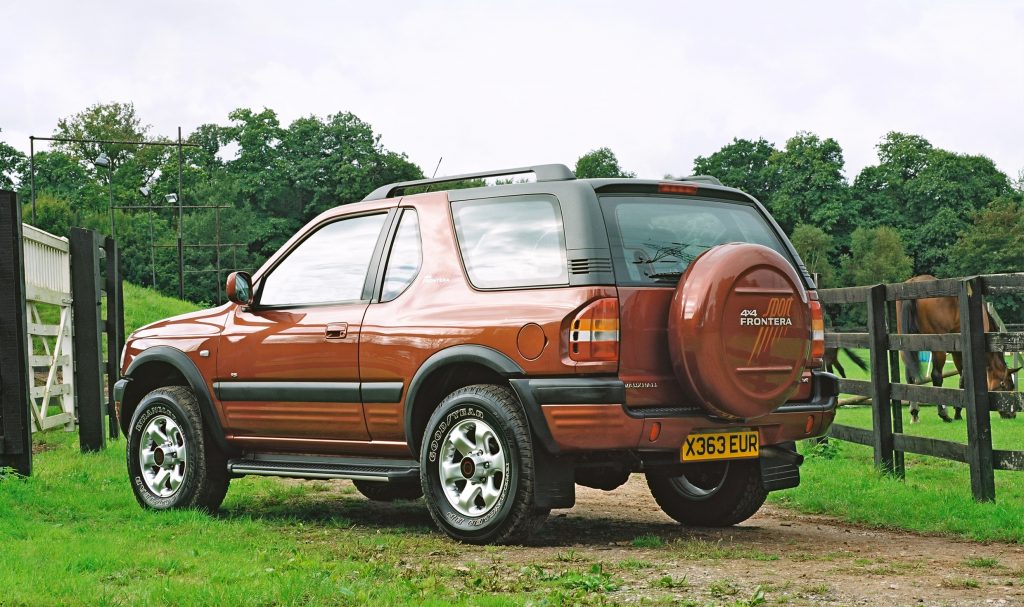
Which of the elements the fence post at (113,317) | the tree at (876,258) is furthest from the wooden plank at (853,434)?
the tree at (876,258)

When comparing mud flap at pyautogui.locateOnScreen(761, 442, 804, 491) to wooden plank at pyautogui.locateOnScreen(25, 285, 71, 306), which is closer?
mud flap at pyautogui.locateOnScreen(761, 442, 804, 491)

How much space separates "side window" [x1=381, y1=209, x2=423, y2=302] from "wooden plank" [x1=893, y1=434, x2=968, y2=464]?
4055mm

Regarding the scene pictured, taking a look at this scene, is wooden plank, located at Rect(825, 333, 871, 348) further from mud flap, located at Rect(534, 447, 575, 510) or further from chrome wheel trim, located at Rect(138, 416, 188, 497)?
chrome wheel trim, located at Rect(138, 416, 188, 497)

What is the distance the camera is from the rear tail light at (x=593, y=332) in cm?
665

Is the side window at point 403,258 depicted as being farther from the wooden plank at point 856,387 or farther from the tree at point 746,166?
the tree at point 746,166

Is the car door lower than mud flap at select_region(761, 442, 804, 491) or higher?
higher

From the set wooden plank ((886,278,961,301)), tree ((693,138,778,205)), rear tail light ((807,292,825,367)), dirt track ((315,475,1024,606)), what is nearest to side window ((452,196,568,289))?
dirt track ((315,475,1024,606))

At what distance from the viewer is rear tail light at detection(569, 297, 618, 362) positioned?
6652 millimetres

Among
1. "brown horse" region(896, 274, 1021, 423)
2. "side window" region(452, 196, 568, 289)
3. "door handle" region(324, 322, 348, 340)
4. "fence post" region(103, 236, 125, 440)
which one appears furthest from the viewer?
"brown horse" region(896, 274, 1021, 423)

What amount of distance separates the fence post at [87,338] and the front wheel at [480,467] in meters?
6.35

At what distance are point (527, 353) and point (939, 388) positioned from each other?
4.01 meters

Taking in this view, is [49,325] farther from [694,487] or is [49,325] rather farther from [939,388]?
A: [939,388]

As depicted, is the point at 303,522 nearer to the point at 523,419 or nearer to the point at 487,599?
the point at 523,419

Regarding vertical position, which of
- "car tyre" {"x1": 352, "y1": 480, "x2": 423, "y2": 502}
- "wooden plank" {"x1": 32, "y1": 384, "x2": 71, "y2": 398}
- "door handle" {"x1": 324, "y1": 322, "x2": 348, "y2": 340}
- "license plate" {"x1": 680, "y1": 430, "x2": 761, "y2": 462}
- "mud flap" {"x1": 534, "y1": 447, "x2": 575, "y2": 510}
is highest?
"door handle" {"x1": 324, "y1": 322, "x2": 348, "y2": 340}
